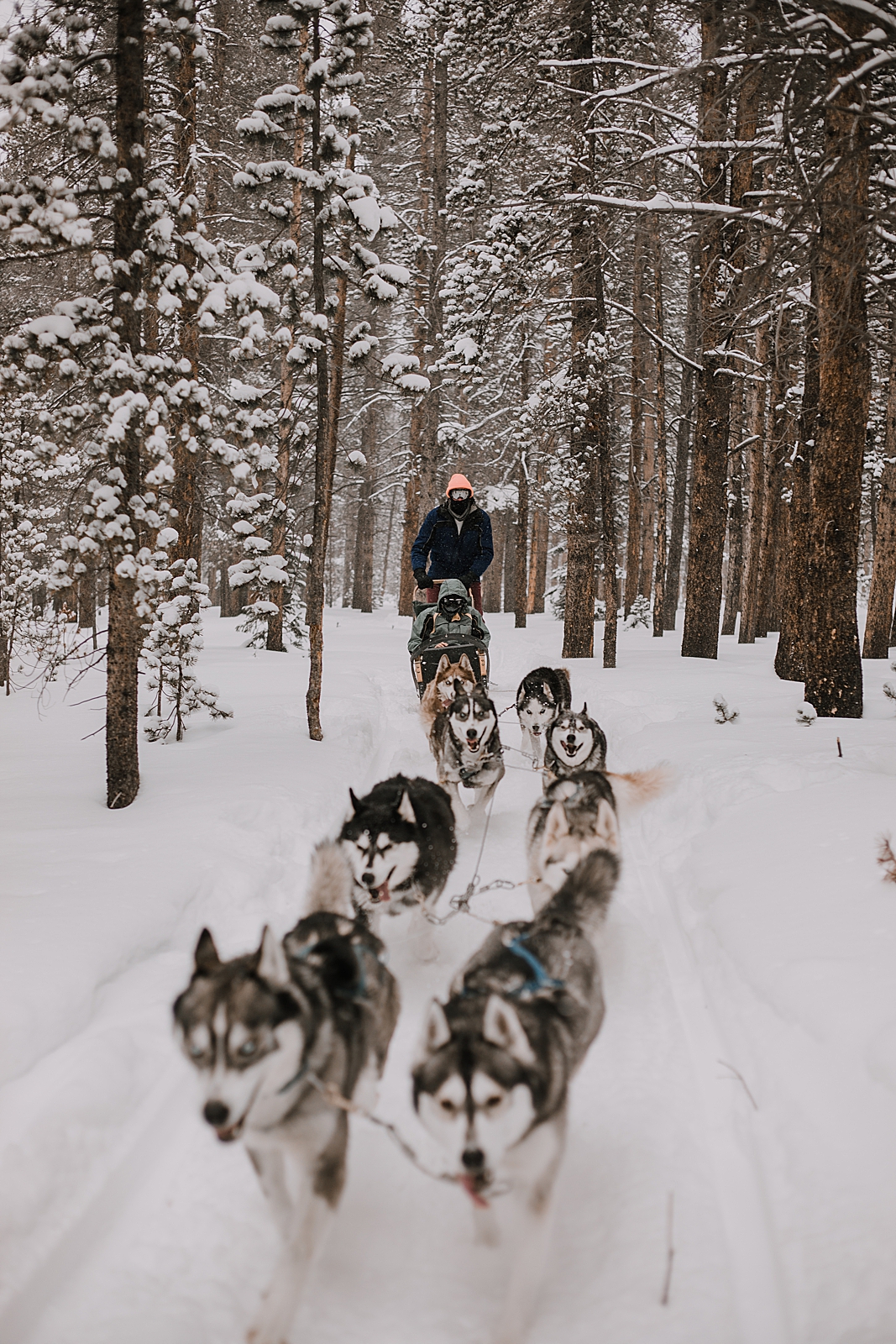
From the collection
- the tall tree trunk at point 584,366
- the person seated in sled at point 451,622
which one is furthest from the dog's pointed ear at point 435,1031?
the tall tree trunk at point 584,366

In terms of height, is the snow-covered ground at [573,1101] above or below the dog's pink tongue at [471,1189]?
below

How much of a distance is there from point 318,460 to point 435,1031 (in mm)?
7378

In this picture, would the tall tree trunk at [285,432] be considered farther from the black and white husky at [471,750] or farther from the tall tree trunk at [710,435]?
the tall tree trunk at [710,435]

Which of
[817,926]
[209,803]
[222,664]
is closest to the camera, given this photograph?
[817,926]

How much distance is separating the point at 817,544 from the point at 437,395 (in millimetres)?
12589

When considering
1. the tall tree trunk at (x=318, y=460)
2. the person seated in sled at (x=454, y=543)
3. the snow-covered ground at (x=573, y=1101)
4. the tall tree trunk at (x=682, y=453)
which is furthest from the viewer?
the tall tree trunk at (x=682, y=453)

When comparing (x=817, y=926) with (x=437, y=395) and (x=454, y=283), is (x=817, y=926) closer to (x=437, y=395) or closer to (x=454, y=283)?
(x=454, y=283)

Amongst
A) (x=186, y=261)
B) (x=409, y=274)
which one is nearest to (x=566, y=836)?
(x=186, y=261)

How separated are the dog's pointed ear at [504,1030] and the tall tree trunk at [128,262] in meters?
4.83

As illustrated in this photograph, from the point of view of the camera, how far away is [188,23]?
5.91 m

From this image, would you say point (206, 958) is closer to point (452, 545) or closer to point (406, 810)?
point (406, 810)

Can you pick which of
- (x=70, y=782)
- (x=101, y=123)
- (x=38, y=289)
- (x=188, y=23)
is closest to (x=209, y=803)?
(x=70, y=782)

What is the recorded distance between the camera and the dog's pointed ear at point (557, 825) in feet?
14.7

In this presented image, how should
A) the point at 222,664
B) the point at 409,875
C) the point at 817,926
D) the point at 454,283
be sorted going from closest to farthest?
the point at 817,926
the point at 409,875
the point at 454,283
the point at 222,664
